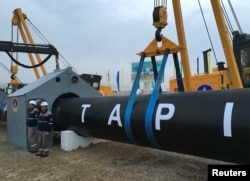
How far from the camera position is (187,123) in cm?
493

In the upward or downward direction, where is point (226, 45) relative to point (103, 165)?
upward

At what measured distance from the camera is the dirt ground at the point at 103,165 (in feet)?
A: 18.6

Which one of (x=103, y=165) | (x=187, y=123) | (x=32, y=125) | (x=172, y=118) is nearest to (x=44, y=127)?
(x=32, y=125)

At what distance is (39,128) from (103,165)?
2006 millimetres

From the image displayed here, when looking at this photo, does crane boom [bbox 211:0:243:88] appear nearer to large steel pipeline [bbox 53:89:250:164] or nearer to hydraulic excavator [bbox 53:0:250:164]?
hydraulic excavator [bbox 53:0:250:164]

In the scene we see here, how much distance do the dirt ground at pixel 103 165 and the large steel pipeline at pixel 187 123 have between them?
1.44 ft

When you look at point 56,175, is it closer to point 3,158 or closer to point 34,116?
point 3,158

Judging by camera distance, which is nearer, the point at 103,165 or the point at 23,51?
the point at 103,165

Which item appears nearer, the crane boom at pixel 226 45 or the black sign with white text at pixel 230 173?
the black sign with white text at pixel 230 173

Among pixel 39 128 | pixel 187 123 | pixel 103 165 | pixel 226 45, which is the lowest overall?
pixel 103 165

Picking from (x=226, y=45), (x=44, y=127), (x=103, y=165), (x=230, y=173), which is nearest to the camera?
(x=230, y=173)

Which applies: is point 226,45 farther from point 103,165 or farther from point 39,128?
point 39,128

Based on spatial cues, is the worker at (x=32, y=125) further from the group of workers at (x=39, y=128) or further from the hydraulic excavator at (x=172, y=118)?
the hydraulic excavator at (x=172, y=118)

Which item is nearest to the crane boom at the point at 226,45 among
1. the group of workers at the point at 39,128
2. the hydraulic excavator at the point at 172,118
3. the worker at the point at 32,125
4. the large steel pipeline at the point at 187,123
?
the hydraulic excavator at the point at 172,118
